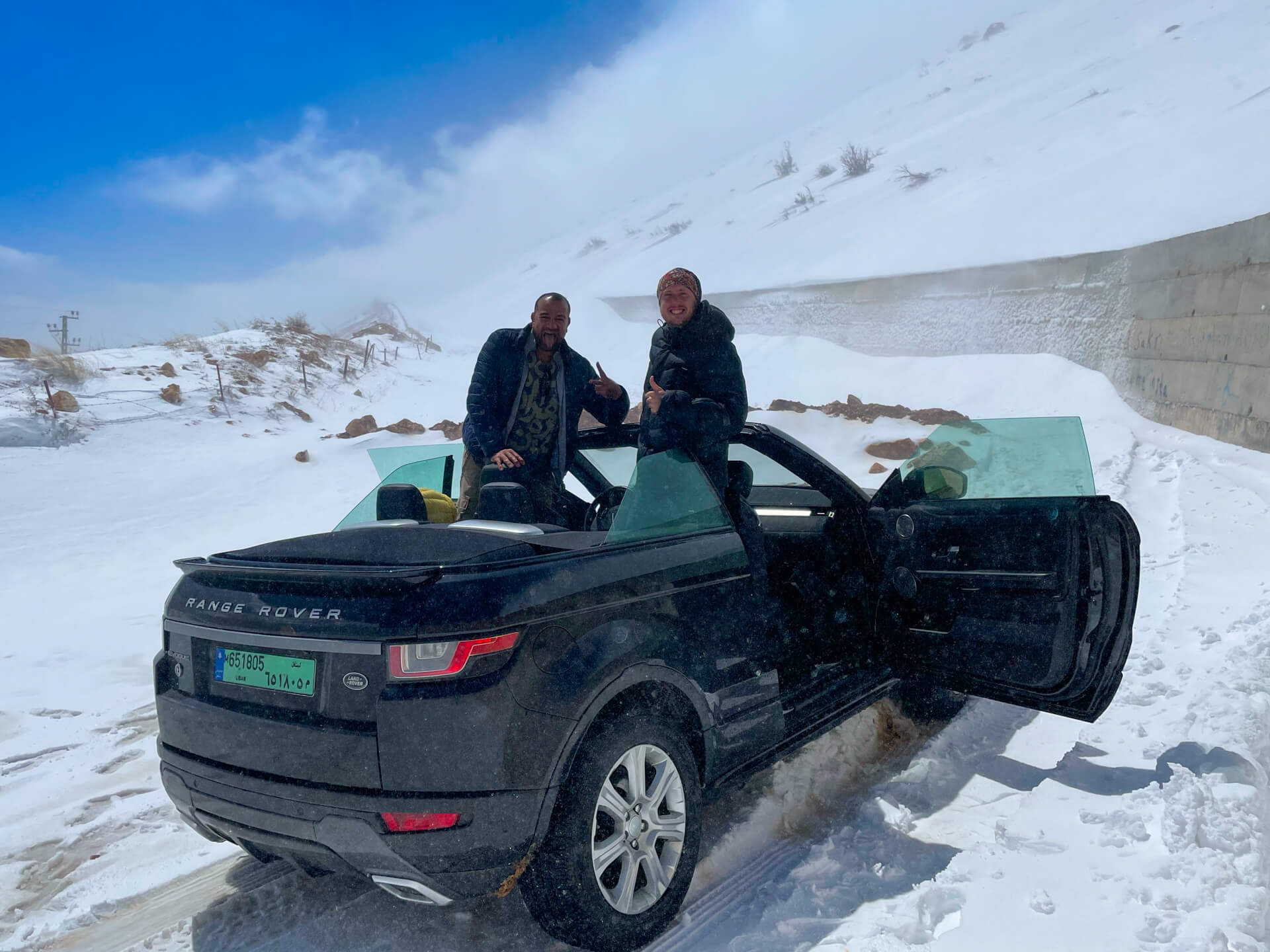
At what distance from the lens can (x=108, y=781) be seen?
364cm

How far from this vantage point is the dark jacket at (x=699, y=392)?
3.25 meters

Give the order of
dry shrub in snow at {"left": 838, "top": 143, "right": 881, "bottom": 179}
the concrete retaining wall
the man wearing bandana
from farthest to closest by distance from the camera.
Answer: dry shrub in snow at {"left": 838, "top": 143, "right": 881, "bottom": 179} → the concrete retaining wall → the man wearing bandana

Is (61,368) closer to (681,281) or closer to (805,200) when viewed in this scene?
(681,281)

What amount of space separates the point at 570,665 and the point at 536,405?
81.2 inches

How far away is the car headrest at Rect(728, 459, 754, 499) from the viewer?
3.32m

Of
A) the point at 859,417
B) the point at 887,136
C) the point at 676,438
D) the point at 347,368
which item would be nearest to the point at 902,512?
the point at 676,438

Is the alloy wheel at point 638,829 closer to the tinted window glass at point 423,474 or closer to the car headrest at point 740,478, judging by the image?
the car headrest at point 740,478

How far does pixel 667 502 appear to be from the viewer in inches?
112

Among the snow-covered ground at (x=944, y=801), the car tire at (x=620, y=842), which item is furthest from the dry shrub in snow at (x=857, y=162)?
the car tire at (x=620, y=842)

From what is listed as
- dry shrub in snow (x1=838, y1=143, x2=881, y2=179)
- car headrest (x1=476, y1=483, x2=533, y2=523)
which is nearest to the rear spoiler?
car headrest (x1=476, y1=483, x2=533, y2=523)

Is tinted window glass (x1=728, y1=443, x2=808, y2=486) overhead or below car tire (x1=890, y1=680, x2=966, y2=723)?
overhead

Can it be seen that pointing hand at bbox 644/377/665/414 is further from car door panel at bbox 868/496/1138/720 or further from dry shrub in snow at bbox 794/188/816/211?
dry shrub in snow at bbox 794/188/816/211

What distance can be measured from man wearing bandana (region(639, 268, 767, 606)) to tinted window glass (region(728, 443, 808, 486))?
225mm

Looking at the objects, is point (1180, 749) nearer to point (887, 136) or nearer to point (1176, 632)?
point (1176, 632)
